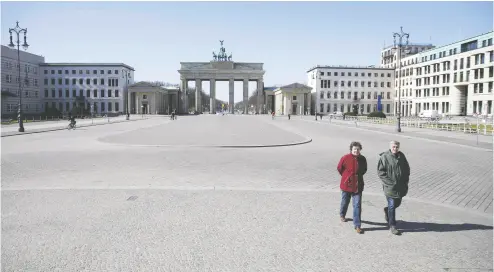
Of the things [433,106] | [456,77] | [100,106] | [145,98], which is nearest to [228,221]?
[456,77]

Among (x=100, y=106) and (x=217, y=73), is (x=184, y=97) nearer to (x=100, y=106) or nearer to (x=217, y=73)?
(x=217, y=73)

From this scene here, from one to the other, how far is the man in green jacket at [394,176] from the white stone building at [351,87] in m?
114

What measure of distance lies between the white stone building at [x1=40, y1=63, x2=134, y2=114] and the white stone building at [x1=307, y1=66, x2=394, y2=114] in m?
61.7

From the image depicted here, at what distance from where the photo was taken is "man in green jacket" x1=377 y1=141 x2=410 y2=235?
6219 millimetres

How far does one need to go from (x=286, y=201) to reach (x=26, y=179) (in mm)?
7716

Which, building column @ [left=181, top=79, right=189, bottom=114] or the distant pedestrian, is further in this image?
building column @ [left=181, top=79, right=189, bottom=114]

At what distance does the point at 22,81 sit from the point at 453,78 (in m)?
105

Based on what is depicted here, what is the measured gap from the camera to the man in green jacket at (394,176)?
622cm

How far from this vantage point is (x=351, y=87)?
4675 inches

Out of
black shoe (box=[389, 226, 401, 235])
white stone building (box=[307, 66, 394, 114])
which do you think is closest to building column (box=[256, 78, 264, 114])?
white stone building (box=[307, 66, 394, 114])

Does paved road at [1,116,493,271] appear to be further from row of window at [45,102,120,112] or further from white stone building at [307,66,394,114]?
white stone building at [307,66,394,114]

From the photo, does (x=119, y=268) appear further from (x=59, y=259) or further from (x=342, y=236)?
(x=342, y=236)

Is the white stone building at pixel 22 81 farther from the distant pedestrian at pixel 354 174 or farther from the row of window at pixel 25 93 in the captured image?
the distant pedestrian at pixel 354 174

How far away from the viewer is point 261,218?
6.89m
